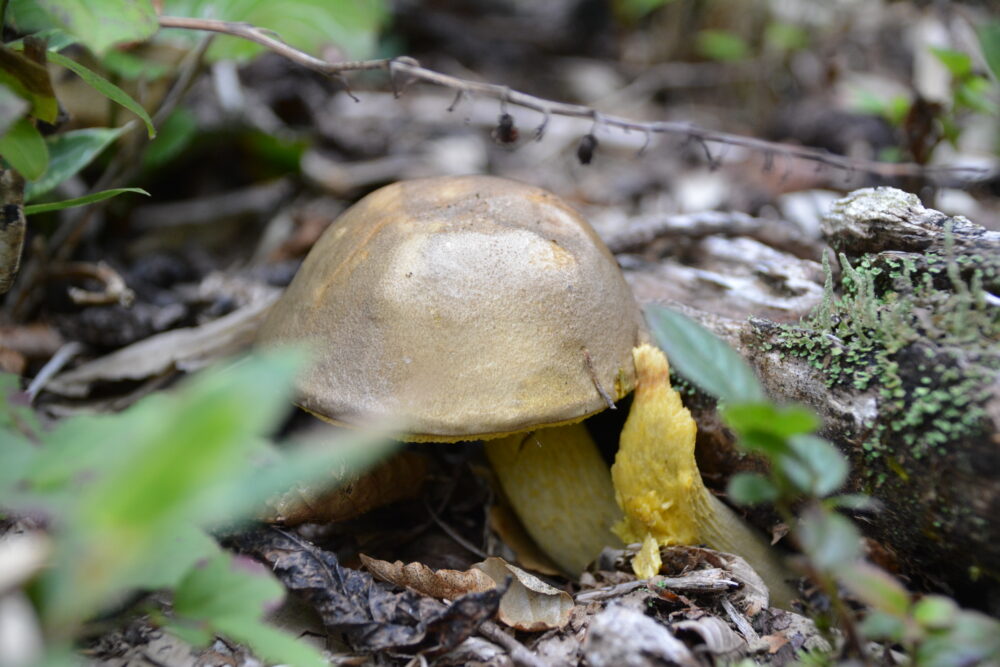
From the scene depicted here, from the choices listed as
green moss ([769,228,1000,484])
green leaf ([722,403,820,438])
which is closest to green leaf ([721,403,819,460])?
green leaf ([722,403,820,438])

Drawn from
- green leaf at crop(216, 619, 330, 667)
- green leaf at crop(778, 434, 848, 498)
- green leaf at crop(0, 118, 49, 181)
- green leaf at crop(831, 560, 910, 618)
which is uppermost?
green leaf at crop(0, 118, 49, 181)

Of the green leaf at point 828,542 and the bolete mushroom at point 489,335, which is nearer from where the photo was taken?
the green leaf at point 828,542

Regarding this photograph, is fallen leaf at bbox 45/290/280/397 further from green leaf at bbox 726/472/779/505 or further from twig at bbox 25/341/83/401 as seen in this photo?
green leaf at bbox 726/472/779/505

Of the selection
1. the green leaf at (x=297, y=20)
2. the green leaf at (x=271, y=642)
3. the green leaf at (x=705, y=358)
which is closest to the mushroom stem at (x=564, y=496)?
the green leaf at (x=705, y=358)

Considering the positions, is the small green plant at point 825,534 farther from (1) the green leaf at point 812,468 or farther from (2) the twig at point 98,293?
(2) the twig at point 98,293

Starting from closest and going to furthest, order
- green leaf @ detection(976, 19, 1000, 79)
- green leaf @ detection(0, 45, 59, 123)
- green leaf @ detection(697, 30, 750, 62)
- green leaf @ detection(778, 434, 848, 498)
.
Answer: green leaf @ detection(778, 434, 848, 498), green leaf @ detection(0, 45, 59, 123), green leaf @ detection(976, 19, 1000, 79), green leaf @ detection(697, 30, 750, 62)
